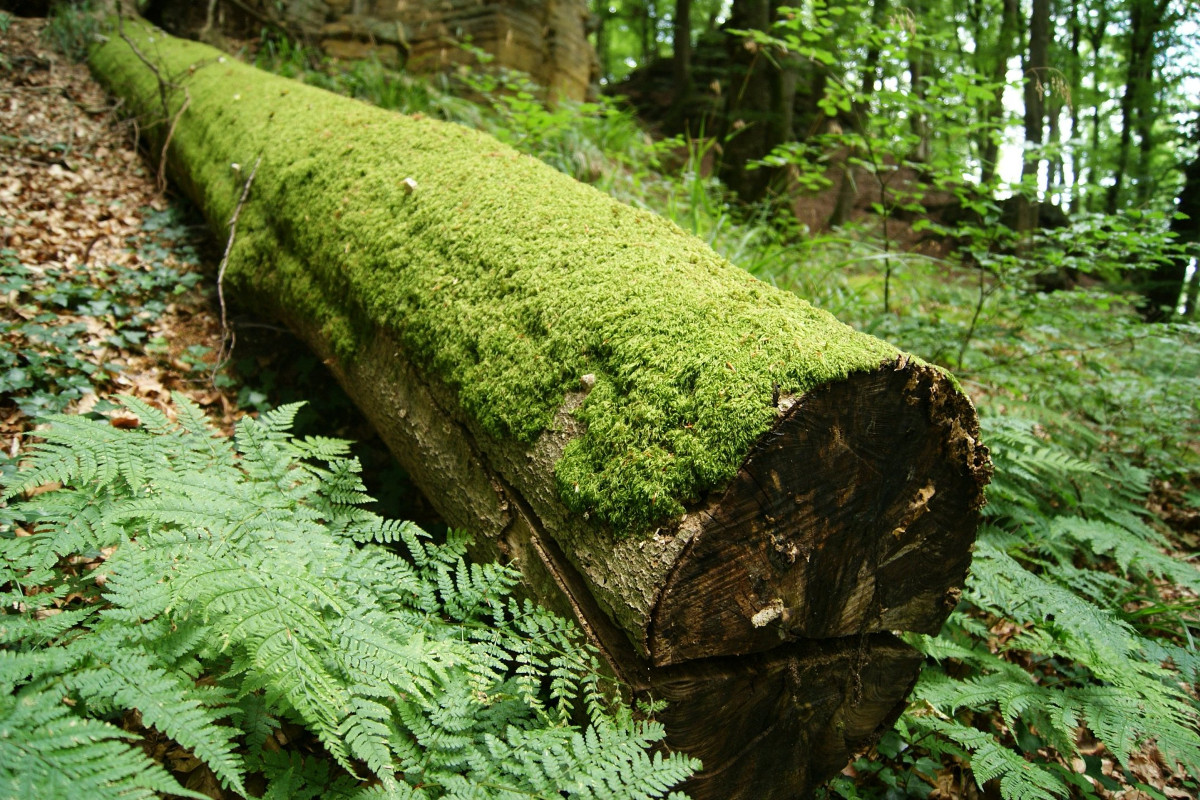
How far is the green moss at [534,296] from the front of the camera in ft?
5.41

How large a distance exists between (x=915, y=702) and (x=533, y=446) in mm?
1854

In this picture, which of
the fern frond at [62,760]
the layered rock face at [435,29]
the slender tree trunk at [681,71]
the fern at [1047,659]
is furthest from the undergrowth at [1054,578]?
the slender tree trunk at [681,71]

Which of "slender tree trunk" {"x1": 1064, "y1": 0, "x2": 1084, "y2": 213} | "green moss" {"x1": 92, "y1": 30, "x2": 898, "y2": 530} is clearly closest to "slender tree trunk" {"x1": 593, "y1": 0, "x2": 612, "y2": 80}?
"slender tree trunk" {"x1": 1064, "y1": 0, "x2": 1084, "y2": 213}

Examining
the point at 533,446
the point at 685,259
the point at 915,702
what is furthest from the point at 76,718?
the point at 915,702

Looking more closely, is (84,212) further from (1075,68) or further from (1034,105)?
(1075,68)

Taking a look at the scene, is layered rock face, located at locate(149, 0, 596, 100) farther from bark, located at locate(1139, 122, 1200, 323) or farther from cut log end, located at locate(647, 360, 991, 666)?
cut log end, located at locate(647, 360, 991, 666)

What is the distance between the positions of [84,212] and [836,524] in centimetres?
549

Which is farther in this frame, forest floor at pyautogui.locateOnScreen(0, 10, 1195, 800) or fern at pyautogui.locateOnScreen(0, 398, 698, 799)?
forest floor at pyautogui.locateOnScreen(0, 10, 1195, 800)

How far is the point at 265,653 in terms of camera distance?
1.39 metres

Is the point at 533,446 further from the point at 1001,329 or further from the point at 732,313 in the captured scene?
the point at 1001,329

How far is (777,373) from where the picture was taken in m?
1.64

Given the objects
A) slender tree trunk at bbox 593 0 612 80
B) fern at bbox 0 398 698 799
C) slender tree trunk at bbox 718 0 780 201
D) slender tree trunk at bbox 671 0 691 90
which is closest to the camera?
fern at bbox 0 398 698 799

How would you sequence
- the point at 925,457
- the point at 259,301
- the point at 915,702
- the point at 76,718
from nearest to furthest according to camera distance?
the point at 76,718 → the point at 925,457 → the point at 915,702 → the point at 259,301

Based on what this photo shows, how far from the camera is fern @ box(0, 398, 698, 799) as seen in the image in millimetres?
1340
